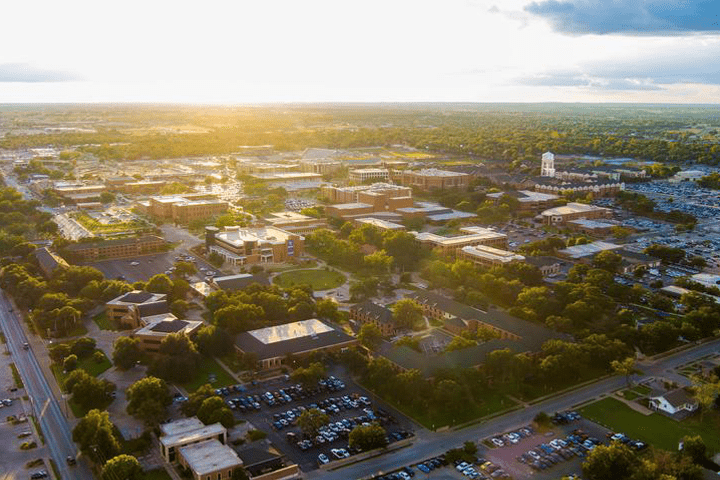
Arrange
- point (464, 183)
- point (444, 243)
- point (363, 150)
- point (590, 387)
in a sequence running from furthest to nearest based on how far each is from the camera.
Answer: point (363, 150)
point (464, 183)
point (444, 243)
point (590, 387)

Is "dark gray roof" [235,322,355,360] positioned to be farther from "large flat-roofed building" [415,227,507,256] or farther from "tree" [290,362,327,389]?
"large flat-roofed building" [415,227,507,256]

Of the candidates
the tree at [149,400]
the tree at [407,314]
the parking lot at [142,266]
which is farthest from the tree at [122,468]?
the parking lot at [142,266]

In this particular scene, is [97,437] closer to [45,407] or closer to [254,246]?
[45,407]

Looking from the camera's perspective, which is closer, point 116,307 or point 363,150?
point 116,307

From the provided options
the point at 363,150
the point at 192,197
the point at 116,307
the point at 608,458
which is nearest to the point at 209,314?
the point at 116,307

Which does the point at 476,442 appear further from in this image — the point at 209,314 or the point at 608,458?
the point at 209,314

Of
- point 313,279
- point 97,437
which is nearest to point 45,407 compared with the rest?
point 97,437
